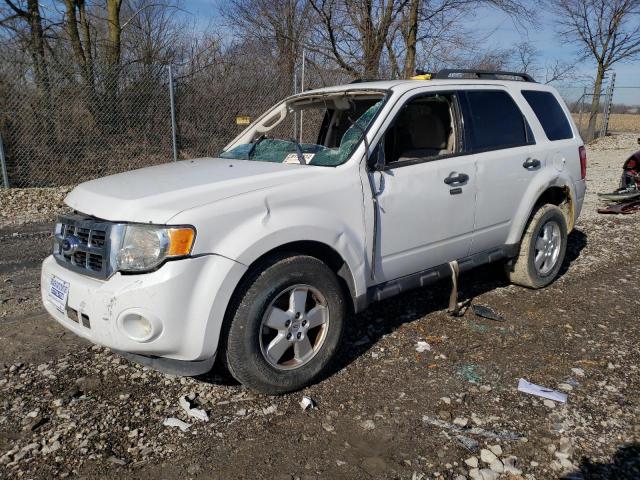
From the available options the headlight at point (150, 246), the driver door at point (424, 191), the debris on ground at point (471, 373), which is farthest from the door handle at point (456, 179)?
the headlight at point (150, 246)

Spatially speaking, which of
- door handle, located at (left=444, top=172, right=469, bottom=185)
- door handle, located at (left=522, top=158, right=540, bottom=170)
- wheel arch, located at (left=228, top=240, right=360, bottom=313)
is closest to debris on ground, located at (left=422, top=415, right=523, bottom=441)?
wheel arch, located at (left=228, top=240, right=360, bottom=313)

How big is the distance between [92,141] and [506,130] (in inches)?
320

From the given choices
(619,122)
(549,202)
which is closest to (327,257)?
(549,202)

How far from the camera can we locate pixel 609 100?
2219 centimetres

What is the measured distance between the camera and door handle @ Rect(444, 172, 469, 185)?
3.70m

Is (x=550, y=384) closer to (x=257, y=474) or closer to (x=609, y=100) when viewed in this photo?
(x=257, y=474)

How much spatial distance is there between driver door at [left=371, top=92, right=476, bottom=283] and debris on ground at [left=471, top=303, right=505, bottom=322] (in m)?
0.59

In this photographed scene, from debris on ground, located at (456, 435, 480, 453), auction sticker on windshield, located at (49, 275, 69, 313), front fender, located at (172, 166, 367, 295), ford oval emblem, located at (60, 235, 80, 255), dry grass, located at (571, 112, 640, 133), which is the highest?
dry grass, located at (571, 112, 640, 133)

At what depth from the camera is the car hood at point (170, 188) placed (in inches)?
104

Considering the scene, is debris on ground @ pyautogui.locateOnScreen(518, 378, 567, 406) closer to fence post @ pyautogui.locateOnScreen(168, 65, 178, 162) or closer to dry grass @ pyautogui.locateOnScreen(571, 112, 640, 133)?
fence post @ pyautogui.locateOnScreen(168, 65, 178, 162)

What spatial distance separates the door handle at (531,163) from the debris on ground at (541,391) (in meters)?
1.96

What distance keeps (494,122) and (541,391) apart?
222 centimetres

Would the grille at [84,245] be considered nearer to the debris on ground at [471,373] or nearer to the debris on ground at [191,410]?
the debris on ground at [191,410]

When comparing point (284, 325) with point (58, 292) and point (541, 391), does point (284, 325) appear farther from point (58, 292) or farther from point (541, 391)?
point (541, 391)
